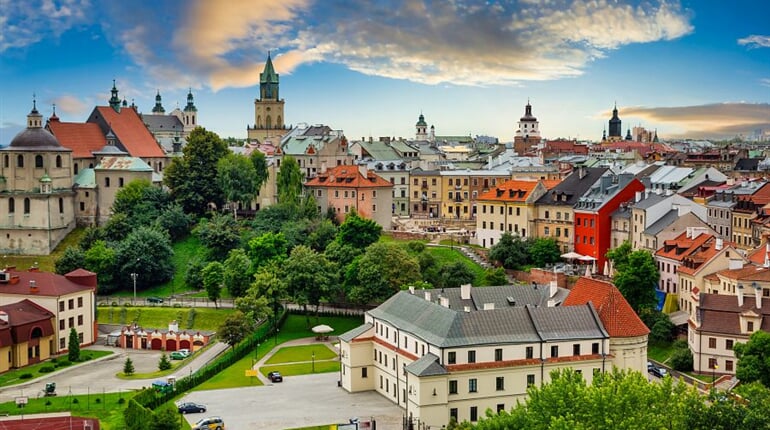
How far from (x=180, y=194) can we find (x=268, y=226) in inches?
492

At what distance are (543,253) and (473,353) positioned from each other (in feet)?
109

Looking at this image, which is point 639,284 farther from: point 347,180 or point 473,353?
point 347,180

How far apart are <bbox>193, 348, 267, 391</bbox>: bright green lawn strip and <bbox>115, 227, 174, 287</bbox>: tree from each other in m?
26.5

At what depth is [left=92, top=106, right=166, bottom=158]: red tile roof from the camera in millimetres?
115694

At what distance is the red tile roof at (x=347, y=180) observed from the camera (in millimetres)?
103494

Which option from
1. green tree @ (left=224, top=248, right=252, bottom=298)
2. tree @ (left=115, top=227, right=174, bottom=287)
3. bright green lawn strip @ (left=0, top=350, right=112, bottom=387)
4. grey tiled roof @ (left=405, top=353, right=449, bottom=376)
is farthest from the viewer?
tree @ (left=115, top=227, right=174, bottom=287)

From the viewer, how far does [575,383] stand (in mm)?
44094

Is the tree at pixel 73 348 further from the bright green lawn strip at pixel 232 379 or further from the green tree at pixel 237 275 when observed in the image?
the green tree at pixel 237 275

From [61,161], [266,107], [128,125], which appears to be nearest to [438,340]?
[61,161]

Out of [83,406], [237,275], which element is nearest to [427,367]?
[83,406]

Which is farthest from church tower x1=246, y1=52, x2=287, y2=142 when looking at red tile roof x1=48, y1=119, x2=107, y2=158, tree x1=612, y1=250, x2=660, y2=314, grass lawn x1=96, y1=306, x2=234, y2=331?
tree x1=612, y1=250, x2=660, y2=314

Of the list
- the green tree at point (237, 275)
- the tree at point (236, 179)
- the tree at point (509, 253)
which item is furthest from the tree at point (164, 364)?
the tree at point (236, 179)

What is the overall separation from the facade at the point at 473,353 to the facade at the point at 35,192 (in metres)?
51.3

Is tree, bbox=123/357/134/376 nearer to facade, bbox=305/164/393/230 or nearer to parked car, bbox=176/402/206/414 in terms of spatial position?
parked car, bbox=176/402/206/414
